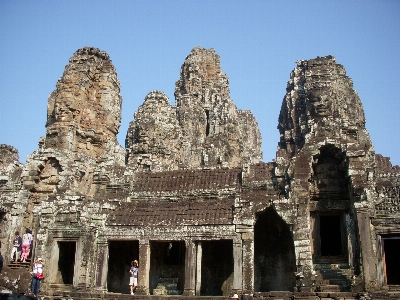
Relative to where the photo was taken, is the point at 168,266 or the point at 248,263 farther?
the point at 168,266

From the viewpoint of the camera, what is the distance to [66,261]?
17625 millimetres

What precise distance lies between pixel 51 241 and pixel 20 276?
5.78 feet

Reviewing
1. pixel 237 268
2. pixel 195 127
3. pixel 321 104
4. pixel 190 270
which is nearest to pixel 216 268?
pixel 190 270

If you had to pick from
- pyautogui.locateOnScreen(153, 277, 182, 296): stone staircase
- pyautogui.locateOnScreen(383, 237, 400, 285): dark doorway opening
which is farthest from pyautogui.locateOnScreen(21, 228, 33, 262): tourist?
pyautogui.locateOnScreen(383, 237, 400, 285): dark doorway opening

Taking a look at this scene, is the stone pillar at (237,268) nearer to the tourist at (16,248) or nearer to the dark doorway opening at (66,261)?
the dark doorway opening at (66,261)

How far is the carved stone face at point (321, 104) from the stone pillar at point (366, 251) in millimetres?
9761

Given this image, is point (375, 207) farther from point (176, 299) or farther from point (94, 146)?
point (94, 146)

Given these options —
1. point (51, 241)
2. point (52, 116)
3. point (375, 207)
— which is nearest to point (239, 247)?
point (375, 207)

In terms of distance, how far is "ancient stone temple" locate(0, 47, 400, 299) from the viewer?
1465 cm

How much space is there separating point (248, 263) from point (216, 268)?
9.53 feet

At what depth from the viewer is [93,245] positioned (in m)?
16.1

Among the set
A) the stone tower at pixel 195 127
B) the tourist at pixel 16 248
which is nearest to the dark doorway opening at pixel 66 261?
the tourist at pixel 16 248

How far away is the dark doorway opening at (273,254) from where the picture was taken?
1667cm

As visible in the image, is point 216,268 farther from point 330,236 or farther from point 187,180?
point 330,236
